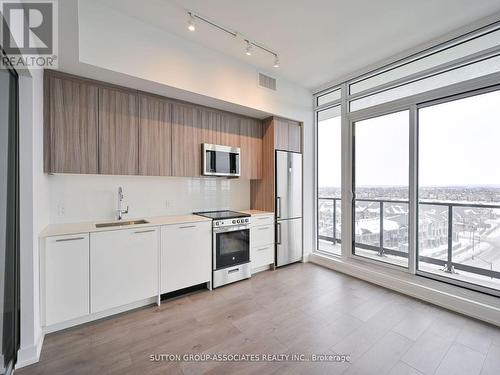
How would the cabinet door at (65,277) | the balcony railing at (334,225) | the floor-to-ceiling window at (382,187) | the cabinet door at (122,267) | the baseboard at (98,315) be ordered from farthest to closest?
the balcony railing at (334,225)
the floor-to-ceiling window at (382,187)
the cabinet door at (122,267)
the baseboard at (98,315)
the cabinet door at (65,277)

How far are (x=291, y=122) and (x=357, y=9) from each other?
194cm

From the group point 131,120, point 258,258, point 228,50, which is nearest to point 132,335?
point 258,258

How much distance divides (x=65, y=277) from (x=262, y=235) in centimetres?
256

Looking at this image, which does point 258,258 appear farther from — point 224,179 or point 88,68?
point 88,68

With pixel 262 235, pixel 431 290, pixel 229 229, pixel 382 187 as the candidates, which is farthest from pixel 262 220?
pixel 431 290

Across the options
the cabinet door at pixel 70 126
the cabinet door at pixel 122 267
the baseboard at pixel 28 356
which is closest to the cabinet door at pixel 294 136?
the cabinet door at pixel 122 267

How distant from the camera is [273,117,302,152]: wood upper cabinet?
155 inches

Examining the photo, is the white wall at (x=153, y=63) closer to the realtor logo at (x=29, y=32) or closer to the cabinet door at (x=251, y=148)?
the realtor logo at (x=29, y=32)

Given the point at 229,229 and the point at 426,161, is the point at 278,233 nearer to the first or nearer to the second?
the point at 229,229

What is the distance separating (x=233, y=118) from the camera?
3729 mm

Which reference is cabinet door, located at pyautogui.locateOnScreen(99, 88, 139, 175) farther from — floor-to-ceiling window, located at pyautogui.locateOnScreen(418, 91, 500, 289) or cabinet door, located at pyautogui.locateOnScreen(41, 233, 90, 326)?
floor-to-ceiling window, located at pyautogui.locateOnScreen(418, 91, 500, 289)

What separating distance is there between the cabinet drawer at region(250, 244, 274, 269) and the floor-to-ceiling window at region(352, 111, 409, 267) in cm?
143

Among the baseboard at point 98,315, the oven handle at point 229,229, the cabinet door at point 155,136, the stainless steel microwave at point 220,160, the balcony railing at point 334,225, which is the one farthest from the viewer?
the balcony railing at point 334,225

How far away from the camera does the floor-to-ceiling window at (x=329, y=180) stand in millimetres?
4086
